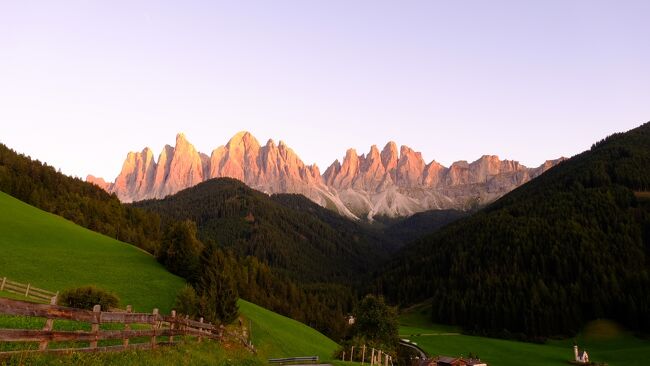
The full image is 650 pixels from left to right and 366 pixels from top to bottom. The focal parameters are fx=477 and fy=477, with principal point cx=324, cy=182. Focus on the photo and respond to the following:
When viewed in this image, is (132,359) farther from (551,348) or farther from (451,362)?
(551,348)

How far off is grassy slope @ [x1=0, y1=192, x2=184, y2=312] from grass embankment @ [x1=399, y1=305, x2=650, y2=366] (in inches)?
2561

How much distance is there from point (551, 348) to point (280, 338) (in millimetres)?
79750

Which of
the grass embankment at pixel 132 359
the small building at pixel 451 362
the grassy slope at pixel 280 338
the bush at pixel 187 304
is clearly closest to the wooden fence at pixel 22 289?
the bush at pixel 187 304

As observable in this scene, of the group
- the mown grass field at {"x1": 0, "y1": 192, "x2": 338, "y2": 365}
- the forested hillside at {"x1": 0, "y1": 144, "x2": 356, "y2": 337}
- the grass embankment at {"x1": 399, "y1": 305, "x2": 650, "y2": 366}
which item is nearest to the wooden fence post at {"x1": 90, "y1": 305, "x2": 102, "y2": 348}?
the mown grass field at {"x1": 0, "y1": 192, "x2": 338, "y2": 365}

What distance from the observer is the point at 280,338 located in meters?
76.4

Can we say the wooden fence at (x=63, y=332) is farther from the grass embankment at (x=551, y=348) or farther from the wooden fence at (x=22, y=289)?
the grass embankment at (x=551, y=348)

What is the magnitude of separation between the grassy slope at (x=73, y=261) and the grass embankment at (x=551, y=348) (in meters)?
65.0

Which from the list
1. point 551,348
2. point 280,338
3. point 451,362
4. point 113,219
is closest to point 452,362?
point 451,362

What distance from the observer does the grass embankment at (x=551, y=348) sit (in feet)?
334

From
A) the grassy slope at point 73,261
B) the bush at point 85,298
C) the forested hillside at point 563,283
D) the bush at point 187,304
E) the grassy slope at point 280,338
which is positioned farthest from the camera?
the forested hillside at point 563,283

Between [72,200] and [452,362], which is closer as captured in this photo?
[452,362]

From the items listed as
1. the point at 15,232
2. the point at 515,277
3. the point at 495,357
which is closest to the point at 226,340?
the point at 15,232

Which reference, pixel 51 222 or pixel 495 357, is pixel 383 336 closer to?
pixel 495 357

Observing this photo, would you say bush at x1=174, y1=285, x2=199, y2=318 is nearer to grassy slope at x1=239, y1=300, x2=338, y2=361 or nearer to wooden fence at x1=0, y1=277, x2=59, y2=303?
grassy slope at x1=239, y1=300, x2=338, y2=361
